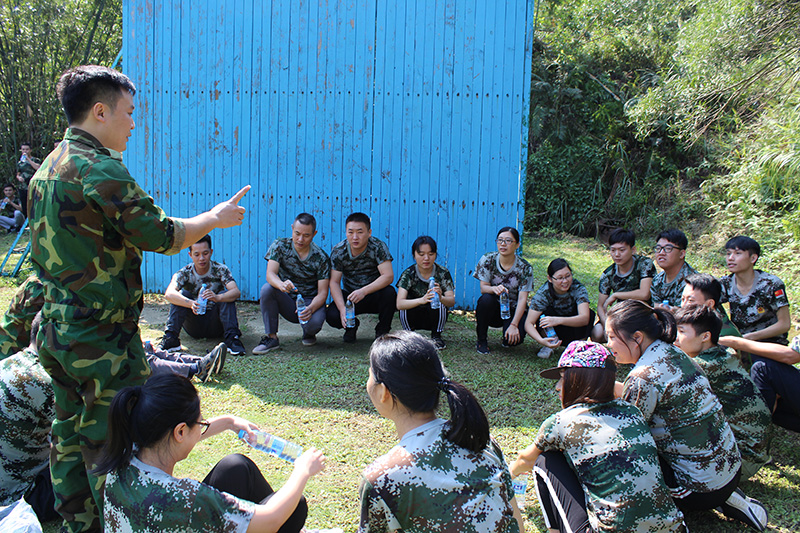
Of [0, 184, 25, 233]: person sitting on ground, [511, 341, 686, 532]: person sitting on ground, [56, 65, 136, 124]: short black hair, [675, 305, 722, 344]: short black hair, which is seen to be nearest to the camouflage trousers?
[56, 65, 136, 124]: short black hair

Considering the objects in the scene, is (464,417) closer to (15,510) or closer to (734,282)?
(15,510)

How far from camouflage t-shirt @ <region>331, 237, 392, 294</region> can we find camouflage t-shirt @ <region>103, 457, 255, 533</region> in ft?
13.2

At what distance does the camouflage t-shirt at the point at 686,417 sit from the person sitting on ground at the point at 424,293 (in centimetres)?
286

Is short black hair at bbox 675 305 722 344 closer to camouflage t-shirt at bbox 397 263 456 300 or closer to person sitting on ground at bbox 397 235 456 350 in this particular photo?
person sitting on ground at bbox 397 235 456 350

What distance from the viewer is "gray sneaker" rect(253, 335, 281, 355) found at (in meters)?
5.23

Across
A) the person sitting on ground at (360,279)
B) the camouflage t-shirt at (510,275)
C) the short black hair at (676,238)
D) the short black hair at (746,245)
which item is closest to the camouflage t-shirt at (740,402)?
the short black hair at (746,245)

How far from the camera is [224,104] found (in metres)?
6.81

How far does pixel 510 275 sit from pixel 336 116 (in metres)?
2.80

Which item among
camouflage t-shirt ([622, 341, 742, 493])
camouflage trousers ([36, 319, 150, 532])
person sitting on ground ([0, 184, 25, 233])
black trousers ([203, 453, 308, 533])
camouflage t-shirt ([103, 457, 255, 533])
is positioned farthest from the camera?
person sitting on ground ([0, 184, 25, 233])

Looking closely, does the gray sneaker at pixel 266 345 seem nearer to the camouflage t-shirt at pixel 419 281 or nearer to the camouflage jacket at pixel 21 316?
the camouflage t-shirt at pixel 419 281

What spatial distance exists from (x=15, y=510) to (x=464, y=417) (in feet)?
6.31

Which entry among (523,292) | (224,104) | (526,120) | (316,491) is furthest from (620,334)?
(224,104)

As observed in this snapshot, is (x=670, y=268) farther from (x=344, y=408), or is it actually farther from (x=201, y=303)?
(x=201, y=303)

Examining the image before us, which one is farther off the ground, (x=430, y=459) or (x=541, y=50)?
(x=541, y=50)
